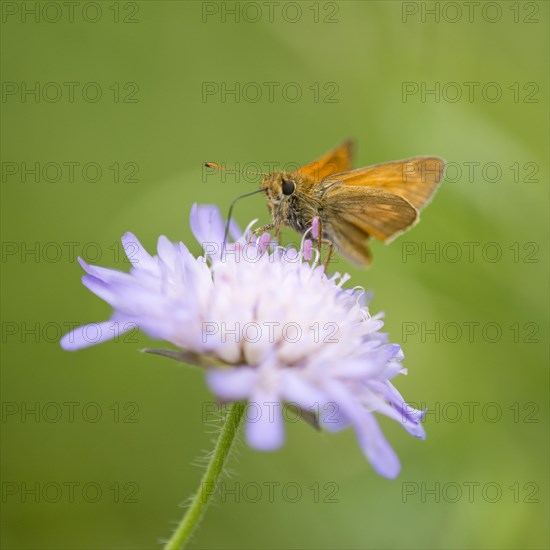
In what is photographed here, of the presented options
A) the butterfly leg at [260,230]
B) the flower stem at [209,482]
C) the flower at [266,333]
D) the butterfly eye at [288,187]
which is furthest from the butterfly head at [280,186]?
the flower stem at [209,482]

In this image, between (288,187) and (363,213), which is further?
(363,213)

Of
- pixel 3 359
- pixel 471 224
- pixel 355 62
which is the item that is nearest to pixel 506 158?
pixel 471 224

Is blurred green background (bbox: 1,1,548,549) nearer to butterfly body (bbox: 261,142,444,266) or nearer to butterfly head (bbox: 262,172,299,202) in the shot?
butterfly body (bbox: 261,142,444,266)

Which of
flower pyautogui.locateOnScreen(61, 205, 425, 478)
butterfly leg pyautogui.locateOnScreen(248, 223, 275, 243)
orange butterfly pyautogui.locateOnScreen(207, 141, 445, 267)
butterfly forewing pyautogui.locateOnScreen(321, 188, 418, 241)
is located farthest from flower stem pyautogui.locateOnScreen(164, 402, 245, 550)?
butterfly forewing pyautogui.locateOnScreen(321, 188, 418, 241)

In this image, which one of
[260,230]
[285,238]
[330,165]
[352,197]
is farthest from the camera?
[285,238]

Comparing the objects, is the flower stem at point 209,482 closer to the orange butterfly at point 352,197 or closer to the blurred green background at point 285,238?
the orange butterfly at point 352,197

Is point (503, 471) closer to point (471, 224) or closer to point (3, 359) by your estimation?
point (471, 224)

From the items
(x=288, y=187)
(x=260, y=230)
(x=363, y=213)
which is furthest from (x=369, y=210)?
(x=260, y=230)

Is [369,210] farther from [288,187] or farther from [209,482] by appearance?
[209,482]
